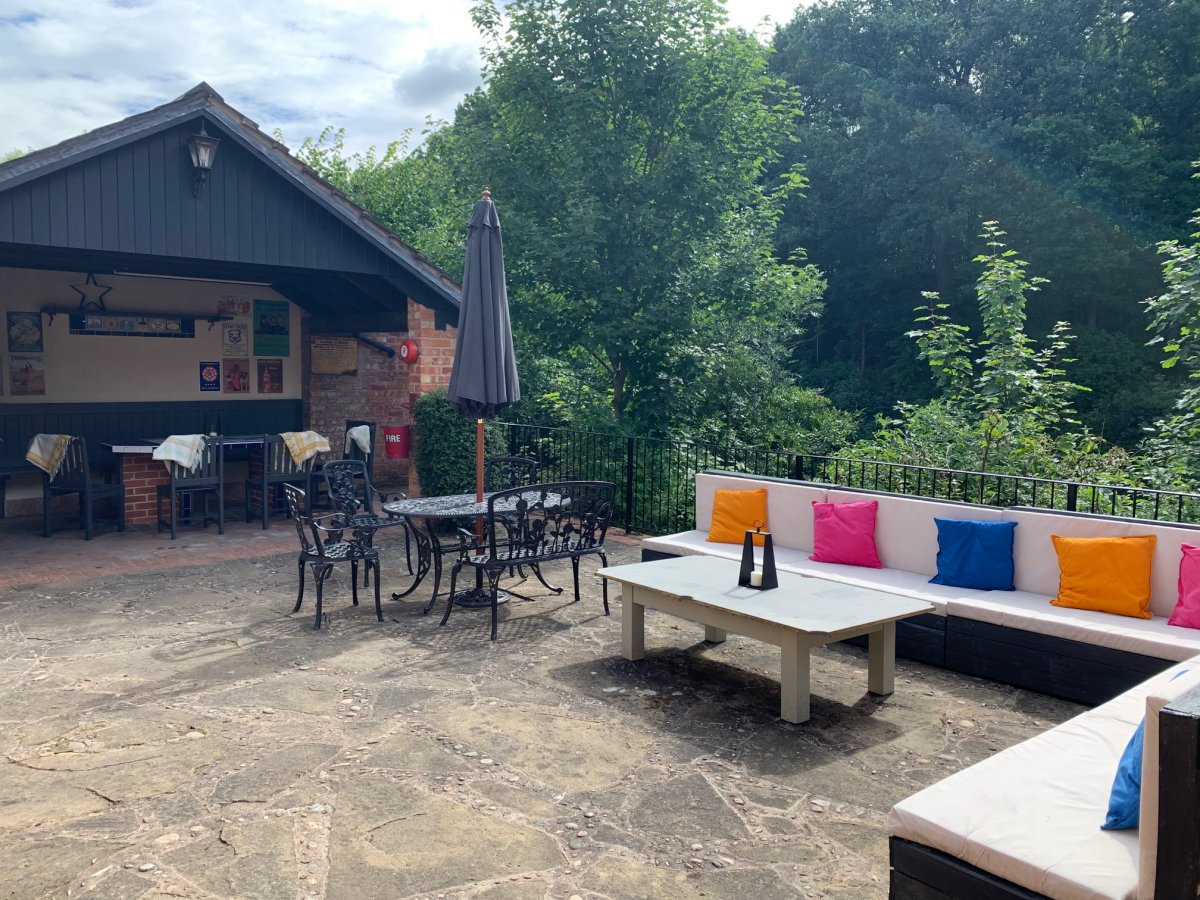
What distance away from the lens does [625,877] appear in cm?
316

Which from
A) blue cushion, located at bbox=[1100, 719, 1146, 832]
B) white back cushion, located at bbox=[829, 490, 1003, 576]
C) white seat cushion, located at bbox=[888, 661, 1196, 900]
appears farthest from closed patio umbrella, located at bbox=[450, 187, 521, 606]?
blue cushion, located at bbox=[1100, 719, 1146, 832]

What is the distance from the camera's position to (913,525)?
6145mm

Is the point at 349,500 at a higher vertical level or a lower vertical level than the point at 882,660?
higher

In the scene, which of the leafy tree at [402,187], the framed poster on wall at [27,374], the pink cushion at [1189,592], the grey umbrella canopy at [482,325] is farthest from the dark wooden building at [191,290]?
the pink cushion at [1189,592]

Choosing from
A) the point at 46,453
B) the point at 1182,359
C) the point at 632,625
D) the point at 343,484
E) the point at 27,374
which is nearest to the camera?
the point at 632,625

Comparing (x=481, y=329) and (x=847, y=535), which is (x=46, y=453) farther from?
(x=847, y=535)

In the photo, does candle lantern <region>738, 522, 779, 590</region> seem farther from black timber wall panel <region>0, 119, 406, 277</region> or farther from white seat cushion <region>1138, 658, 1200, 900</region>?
black timber wall panel <region>0, 119, 406, 277</region>

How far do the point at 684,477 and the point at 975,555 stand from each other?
16.3ft

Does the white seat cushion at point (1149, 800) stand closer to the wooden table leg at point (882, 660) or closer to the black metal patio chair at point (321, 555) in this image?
the wooden table leg at point (882, 660)

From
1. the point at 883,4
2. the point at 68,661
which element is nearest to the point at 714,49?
the point at 68,661

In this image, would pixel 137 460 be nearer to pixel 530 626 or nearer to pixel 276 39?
pixel 276 39

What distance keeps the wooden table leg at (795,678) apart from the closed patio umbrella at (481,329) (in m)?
3.19

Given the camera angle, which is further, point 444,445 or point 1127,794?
point 444,445

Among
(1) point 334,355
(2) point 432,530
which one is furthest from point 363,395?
(2) point 432,530
